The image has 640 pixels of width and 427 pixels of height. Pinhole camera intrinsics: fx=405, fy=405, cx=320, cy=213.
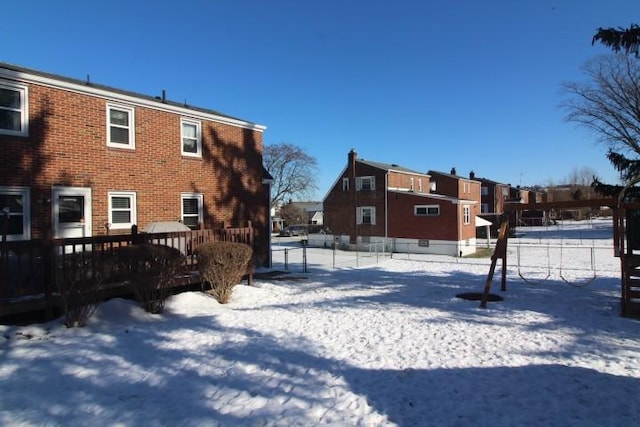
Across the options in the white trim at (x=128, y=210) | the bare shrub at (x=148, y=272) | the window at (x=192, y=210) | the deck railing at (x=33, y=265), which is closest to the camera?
the deck railing at (x=33, y=265)

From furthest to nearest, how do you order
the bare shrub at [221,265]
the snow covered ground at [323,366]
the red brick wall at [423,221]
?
the red brick wall at [423,221], the bare shrub at [221,265], the snow covered ground at [323,366]

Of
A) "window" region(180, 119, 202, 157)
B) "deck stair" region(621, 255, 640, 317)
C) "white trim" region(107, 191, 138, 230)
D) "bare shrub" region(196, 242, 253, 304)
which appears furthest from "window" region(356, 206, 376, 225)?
"bare shrub" region(196, 242, 253, 304)

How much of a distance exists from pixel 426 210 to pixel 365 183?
639cm

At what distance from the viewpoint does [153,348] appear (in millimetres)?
6164

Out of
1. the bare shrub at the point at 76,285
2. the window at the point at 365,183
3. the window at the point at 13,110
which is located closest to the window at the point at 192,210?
the window at the point at 13,110

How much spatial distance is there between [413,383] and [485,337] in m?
2.80

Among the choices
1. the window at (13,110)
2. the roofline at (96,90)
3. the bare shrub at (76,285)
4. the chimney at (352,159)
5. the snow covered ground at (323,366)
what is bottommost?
the snow covered ground at (323,366)

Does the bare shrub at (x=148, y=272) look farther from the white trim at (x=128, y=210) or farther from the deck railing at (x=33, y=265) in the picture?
the white trim at (x=128, y=210)

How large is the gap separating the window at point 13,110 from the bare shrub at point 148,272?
4.86 metres

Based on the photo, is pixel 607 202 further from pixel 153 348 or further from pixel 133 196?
pixel 133 196

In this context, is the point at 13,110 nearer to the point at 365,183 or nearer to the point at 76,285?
the point at 76,285

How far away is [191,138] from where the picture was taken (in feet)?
47.9

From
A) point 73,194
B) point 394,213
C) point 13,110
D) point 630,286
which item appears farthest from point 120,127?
point 394,213

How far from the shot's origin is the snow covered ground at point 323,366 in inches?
169
